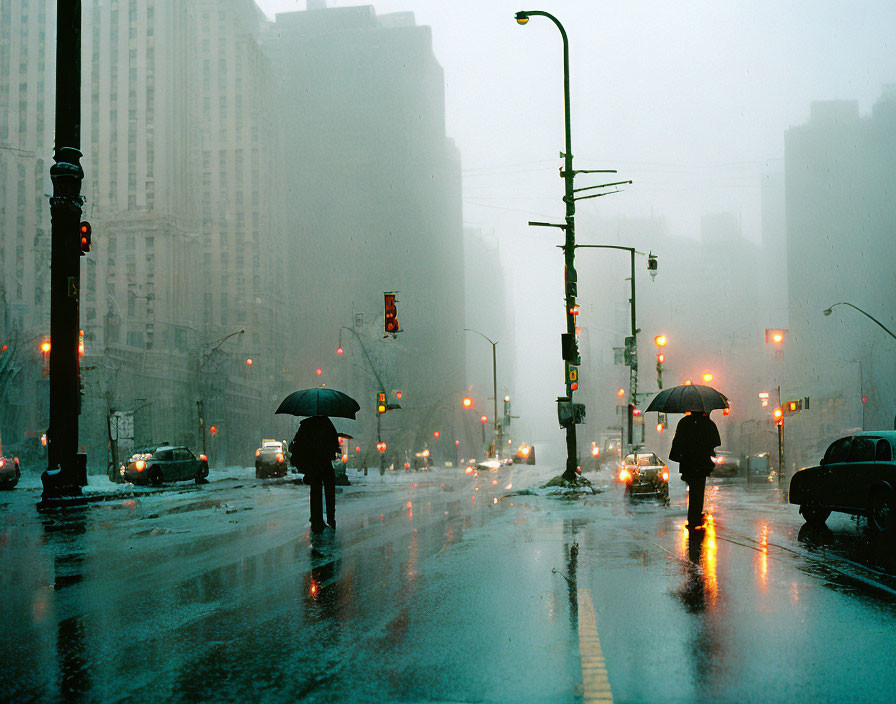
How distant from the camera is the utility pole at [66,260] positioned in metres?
18.4

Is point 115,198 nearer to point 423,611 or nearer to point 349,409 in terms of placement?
point 349,409

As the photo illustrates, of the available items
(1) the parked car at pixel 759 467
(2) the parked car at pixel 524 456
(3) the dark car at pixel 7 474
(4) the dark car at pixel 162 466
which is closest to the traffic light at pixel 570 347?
(1) the parked car at pixel 759 467

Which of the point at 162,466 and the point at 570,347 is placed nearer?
the point at 570,347

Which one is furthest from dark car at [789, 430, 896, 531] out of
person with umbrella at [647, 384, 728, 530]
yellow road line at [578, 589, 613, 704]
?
yellow road line at [578, 589, 613, 704]

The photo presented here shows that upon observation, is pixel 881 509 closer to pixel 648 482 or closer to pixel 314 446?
pixel 314 446

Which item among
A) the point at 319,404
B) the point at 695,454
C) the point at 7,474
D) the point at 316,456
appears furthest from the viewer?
the point at 7,474

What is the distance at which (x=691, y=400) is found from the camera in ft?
46.8

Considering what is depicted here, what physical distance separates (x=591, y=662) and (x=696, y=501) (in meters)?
8.08

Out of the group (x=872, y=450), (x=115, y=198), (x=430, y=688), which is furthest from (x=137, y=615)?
(x=115, y=198)

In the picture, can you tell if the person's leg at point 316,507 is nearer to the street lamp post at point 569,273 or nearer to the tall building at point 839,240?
the street lamp post at point 569,273

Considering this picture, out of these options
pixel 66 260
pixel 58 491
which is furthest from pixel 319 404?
pixel 66 260

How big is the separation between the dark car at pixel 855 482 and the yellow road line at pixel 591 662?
22.2 feet

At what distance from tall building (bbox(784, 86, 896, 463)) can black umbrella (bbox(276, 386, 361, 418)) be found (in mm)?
112958

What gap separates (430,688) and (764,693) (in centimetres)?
185
